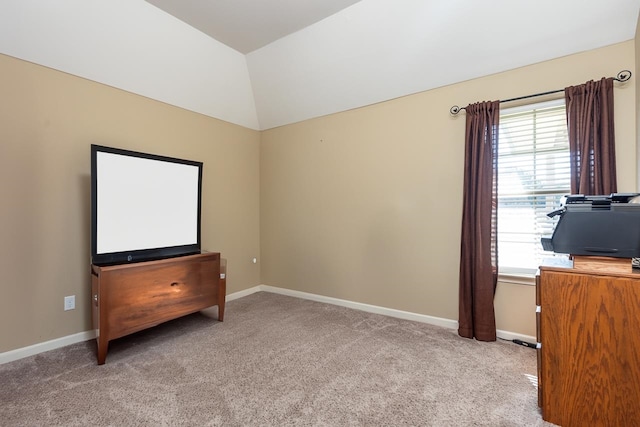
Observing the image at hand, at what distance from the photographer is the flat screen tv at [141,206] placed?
2.37m

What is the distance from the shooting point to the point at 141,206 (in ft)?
8.66

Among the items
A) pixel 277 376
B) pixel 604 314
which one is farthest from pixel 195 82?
pixel 604 314

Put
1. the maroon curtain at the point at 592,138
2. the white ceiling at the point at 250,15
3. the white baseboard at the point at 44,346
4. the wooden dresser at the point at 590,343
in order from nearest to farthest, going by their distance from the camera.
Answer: the wooden dresser at the point at 590,343 < the maroon curtain at the point at 592,138 < the white baseboard at the point at 44,346 < the white ceiling at the point at 250,15

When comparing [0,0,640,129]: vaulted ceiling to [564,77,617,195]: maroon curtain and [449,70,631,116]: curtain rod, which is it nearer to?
[449,70,631,116]: curtain rod

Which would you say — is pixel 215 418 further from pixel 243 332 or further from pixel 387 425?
pixel 243 332

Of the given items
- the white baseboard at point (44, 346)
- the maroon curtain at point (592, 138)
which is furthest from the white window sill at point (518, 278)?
the white baseboard at point (44, 346)

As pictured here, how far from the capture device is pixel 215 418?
163 centimetres

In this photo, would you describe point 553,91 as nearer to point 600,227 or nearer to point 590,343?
point 600,227

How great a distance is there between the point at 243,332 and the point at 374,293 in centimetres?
151

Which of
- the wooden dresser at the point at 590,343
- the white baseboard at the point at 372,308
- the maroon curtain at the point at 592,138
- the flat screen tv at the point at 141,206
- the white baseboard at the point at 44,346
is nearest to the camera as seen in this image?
the wooden dresser at the point at 590,343

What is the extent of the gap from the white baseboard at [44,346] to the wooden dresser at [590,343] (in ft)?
11.6

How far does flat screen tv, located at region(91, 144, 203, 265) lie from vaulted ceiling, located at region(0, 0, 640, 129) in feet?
2.90

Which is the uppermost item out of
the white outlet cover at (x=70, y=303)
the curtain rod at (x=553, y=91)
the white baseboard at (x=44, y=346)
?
the curtain rod at (x=553, y=91)

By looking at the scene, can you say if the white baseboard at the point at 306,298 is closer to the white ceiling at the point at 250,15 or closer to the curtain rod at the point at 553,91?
the curtain rod at the point at 553,91
